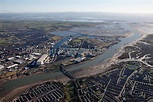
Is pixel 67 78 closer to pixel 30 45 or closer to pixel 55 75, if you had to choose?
pixel 55 75

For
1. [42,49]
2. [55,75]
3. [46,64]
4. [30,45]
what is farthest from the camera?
[30,45]

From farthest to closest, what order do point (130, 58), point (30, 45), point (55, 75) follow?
point (30, 45) → point (130, 58) → point (55, 75)

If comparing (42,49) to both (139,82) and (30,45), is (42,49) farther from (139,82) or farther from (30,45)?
(139,82)

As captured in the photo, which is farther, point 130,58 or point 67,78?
point 130,58

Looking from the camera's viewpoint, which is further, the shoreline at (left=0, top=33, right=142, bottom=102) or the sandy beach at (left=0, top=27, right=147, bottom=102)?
the shoreline at (left=0, top=33, right=142, bottom=102)

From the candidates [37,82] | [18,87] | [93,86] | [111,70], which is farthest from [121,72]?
[18,87]

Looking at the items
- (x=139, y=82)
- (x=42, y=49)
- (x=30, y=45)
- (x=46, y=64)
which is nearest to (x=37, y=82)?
(x=46, y=64)

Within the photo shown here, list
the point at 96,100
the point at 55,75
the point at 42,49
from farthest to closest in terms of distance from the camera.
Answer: the point at 42,49 < the point at 55,75 < the point at 96,100

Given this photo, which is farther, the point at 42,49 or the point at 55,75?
the point at 42,49

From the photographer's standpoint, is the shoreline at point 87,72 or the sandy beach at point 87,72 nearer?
the sandy beach at point 87,72
